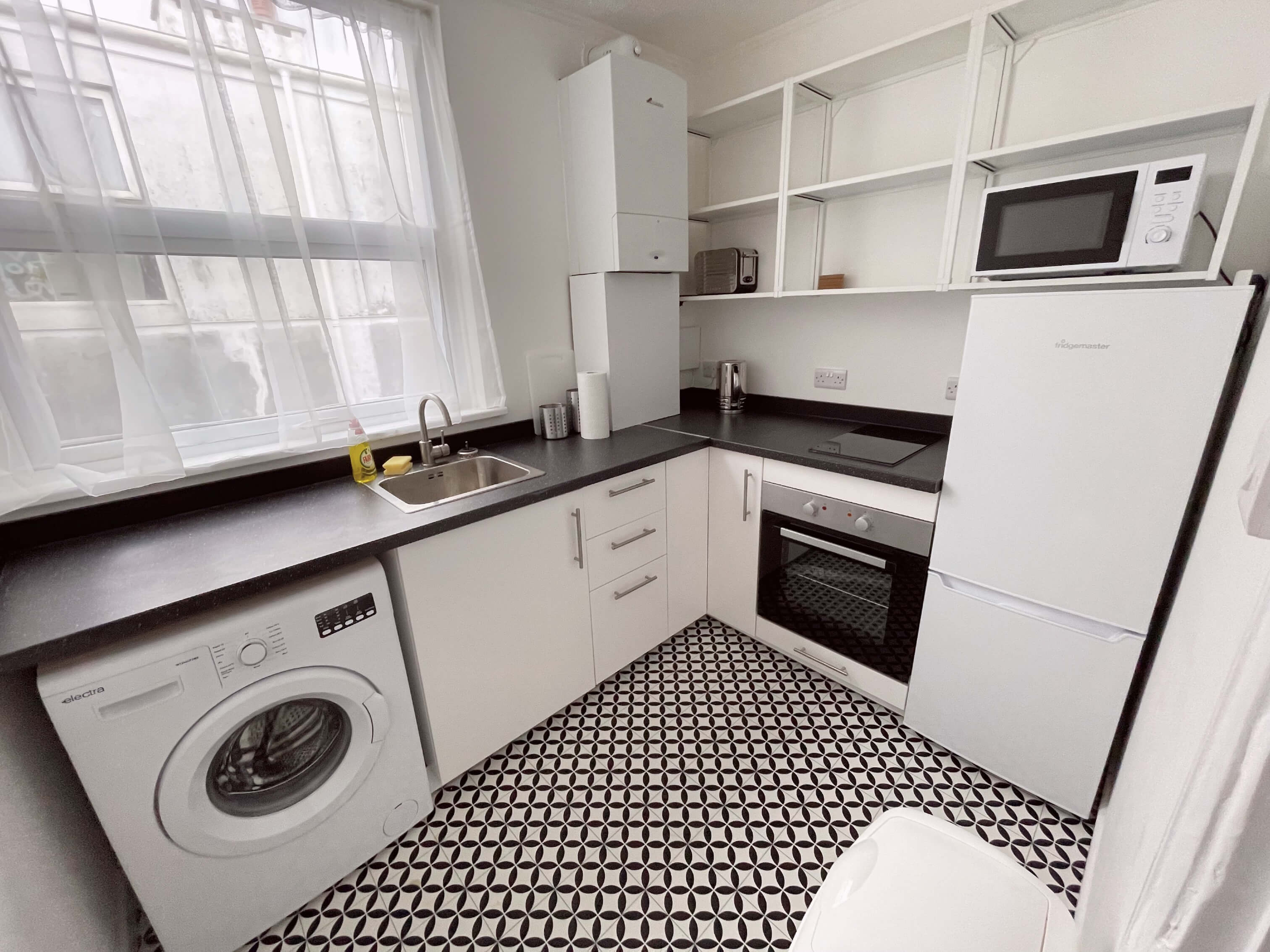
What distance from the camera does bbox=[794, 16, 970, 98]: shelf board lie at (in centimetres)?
157

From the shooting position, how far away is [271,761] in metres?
1.31

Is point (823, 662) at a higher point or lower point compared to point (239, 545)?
lower

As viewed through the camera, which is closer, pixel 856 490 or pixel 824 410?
pixel 856 490

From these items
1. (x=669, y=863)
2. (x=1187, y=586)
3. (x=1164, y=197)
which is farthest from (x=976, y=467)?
(x=669, y=863)

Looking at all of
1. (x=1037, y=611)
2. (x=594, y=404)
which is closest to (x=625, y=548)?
(x=594, y=404)

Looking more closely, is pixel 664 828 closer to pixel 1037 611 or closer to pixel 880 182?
pixel 1037 611

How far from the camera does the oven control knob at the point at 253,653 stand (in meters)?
1.08

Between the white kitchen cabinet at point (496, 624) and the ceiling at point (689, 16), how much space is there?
1.83 m

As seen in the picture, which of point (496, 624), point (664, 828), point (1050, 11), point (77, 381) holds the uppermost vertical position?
point (1050, 11)

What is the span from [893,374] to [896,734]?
4.36 feet

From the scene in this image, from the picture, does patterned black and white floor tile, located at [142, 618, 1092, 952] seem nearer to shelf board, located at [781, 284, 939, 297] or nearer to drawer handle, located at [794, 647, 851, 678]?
drawer handle, located at [794, 647, 851, 678]

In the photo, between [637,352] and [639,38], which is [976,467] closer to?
[637,352]

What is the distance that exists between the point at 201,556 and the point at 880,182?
2352mm

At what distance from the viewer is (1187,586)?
0.94 meters
